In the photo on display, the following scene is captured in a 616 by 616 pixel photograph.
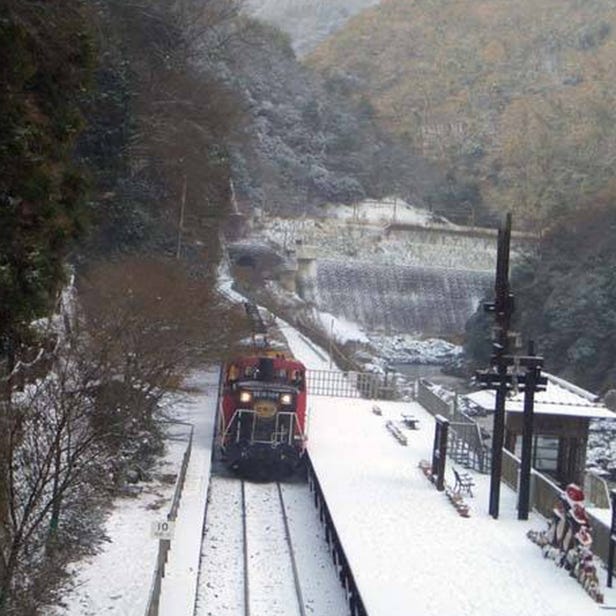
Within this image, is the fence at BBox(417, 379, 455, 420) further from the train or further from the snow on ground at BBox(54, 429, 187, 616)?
the snow on ground at BBox(54, 429, 187, 616)

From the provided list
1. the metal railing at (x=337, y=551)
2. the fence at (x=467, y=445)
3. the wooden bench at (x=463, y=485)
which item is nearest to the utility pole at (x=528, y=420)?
the wooden bench at (x=463, y=485)

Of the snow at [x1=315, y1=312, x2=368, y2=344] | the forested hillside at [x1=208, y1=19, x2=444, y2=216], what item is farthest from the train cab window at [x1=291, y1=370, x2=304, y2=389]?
the forested hillside at [x1=208, y1=19, x2=444, y2=216]

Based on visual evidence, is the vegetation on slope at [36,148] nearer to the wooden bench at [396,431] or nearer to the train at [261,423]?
the train at [261,423]

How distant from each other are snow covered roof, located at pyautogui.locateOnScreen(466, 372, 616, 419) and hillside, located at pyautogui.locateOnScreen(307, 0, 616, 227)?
54042 mm

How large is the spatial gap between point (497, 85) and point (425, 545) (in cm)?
9135

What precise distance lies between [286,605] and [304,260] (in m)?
44.3

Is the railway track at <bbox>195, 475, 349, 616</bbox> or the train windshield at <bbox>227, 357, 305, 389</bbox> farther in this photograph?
the train windshield at <bbox>227, 357, 305, 389</bbox>

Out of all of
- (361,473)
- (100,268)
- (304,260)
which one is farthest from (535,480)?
(304,260)

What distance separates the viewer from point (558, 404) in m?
17.9

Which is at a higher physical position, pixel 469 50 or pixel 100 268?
pixel 469 50

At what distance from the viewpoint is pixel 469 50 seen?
343 ft

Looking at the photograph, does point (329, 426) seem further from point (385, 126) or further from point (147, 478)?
point (385, 126)

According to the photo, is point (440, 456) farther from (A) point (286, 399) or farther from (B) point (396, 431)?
(B) point (396, 431)

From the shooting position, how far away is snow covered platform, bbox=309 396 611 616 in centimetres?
1085
